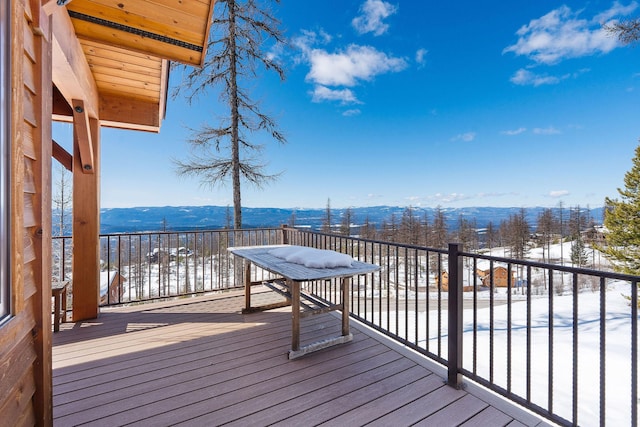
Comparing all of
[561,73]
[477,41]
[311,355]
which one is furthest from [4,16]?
[561,73]

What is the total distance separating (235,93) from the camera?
Result: 7953 millimetres

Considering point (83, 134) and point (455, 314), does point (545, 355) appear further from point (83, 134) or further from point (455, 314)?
point (83, 134)

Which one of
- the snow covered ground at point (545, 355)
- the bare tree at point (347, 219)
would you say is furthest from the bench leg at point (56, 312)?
the bare tree at point (347, 219)

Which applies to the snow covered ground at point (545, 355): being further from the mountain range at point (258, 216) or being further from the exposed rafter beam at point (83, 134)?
the mountain range at point (258, 216)

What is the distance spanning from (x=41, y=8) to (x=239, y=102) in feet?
23.3

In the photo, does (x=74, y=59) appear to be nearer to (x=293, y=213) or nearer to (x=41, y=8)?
(x=41, y=8)

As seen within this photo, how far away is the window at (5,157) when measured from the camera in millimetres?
1023

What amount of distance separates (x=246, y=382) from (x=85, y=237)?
9.15ft

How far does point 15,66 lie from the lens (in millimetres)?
1101

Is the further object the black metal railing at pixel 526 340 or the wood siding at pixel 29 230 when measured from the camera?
the black metal railing at pixel 526 340

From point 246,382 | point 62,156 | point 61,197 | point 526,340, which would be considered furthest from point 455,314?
point 61,197

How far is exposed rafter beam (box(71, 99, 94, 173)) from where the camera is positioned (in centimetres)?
308

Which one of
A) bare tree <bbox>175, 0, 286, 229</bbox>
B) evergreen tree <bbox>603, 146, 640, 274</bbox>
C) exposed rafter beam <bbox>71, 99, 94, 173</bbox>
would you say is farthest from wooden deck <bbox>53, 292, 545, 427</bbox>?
evergreen tree <bbox>603, 146, 640, 274</bbox>

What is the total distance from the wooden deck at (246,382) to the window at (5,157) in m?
1.20
